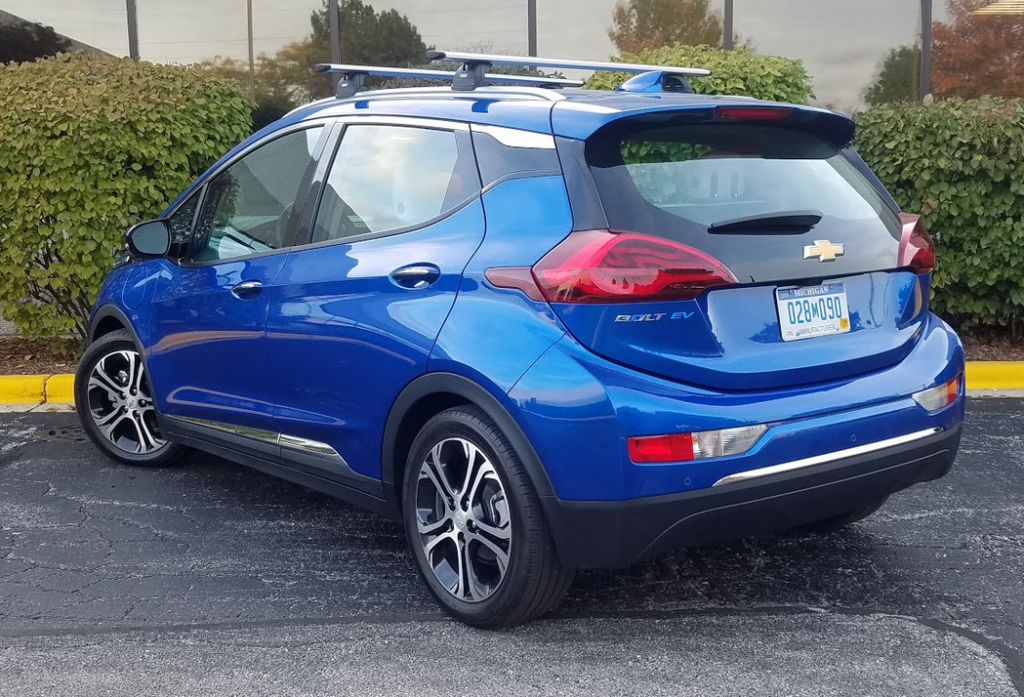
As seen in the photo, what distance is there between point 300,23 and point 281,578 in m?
8.65

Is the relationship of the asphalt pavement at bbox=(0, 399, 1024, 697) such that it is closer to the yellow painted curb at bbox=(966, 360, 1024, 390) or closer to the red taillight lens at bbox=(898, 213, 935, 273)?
the red taillight lens at bbox=(898, 213, 935, 273)

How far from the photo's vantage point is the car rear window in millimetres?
2986

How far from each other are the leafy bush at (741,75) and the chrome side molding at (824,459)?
15.6 feet

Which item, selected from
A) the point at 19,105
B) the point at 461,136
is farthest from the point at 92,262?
the point at 461,136

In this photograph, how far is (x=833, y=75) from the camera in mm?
10852

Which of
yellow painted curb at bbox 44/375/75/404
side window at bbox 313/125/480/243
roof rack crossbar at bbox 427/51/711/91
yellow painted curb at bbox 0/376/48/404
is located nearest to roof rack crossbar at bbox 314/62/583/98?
roof rack crossbar at bbox 427/51/711/91

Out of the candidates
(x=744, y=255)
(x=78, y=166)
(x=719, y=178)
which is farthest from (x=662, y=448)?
(x=78, y=166)

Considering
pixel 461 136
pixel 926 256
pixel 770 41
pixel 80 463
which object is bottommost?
pixel 80 463

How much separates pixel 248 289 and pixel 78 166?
3.29 meters

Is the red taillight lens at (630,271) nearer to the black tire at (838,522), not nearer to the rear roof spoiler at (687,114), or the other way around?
the rear roof spoiler at (687,114)

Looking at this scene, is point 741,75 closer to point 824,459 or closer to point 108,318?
point 108,318

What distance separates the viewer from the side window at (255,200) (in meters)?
4.03

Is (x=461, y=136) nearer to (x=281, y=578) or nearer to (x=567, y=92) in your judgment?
(x=567, y=92)

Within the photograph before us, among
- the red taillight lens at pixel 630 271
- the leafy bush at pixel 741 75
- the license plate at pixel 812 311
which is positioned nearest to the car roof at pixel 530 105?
the red taillight lens at pixel 630 271
